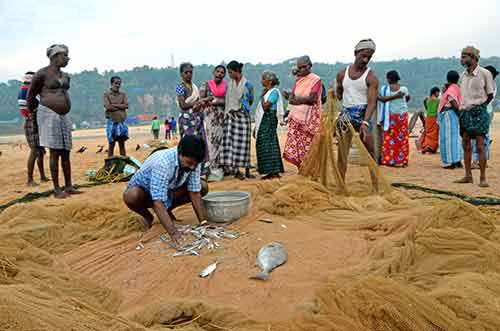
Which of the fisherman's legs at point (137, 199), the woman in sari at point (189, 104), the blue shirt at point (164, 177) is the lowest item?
the fisherman's legs at point (137, 199)

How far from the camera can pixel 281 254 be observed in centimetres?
329

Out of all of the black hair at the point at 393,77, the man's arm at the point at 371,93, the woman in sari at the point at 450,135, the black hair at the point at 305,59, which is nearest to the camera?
the man's arm at the point at 371,93

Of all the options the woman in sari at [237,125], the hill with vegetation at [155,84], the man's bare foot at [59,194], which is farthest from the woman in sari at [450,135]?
the hill with vegetation at [155,84]

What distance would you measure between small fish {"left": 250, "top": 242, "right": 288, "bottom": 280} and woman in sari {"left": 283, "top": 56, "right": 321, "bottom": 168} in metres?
3.12

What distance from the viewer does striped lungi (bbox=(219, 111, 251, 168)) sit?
678 centimetres

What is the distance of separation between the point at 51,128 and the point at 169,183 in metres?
→ 2.78

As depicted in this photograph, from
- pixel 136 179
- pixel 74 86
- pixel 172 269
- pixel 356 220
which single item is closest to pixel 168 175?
pixel 136 179

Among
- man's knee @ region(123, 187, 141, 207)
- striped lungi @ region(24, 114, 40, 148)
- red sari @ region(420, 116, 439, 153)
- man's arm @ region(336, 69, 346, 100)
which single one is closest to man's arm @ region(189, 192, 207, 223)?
man's knee @ region(123, 187, 141, 207)

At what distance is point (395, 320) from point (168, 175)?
2.08 meters

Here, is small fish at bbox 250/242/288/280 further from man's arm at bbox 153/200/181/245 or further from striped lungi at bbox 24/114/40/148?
striped lungi at bbox 24/114/40/148

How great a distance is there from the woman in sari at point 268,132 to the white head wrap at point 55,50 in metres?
2.95

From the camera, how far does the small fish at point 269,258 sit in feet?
9.90

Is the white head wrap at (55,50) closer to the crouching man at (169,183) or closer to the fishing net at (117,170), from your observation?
the fishing net at (117,170)

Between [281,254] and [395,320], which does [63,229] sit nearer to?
[281,254]
